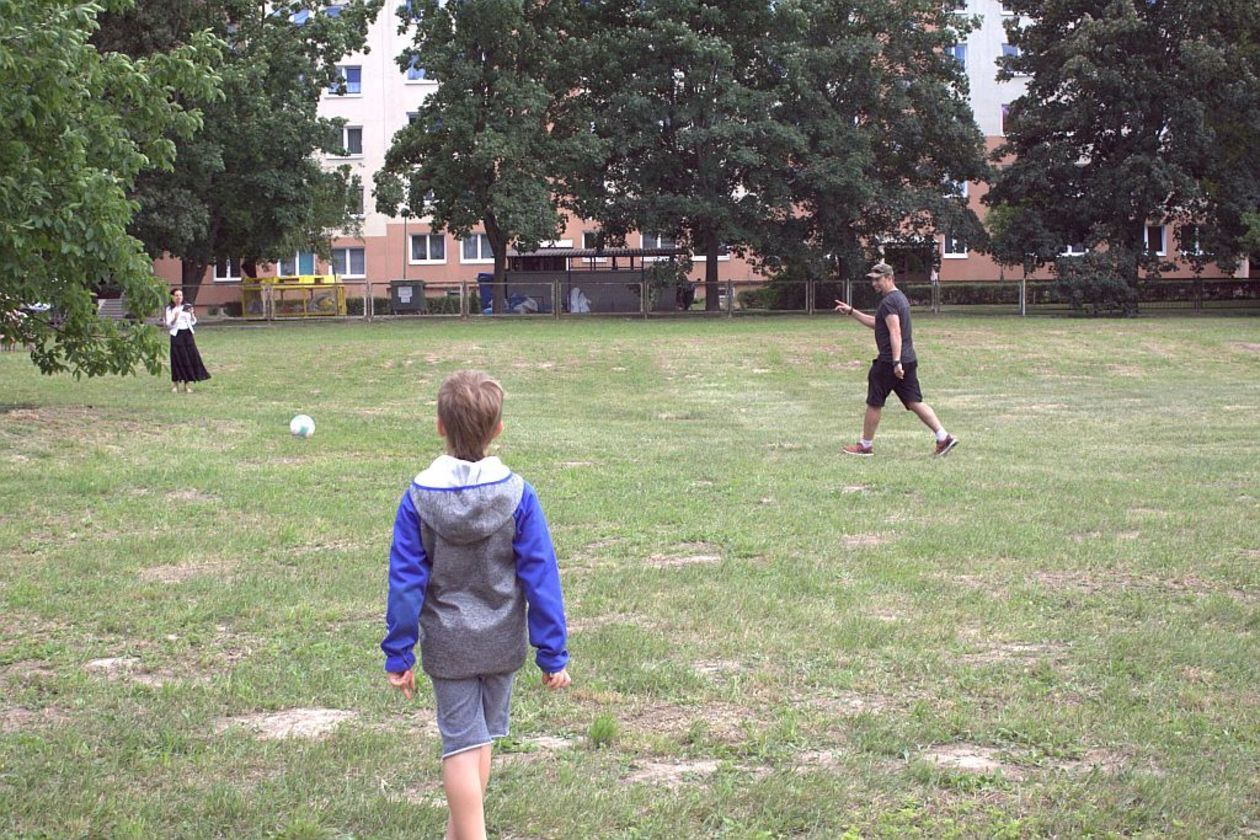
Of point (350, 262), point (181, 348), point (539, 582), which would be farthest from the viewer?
point (350, 262)

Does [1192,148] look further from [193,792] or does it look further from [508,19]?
[193,792]

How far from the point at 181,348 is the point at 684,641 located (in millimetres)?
16738

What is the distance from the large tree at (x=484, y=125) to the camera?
3878 cm

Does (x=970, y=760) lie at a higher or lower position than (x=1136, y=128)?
lower

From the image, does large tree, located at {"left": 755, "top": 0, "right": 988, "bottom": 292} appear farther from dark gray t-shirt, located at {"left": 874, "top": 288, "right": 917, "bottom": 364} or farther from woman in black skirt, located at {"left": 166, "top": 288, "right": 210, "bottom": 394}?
dark gray t-shirt, located at {"left": 874, "top": 288, "right": 917, "bottom": 364}

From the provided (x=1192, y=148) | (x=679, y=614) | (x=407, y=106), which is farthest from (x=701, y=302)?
(x=679, y=614)

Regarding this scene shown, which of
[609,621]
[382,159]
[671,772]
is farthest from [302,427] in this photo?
[382,159]

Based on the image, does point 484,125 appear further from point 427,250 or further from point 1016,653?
point 1016,653

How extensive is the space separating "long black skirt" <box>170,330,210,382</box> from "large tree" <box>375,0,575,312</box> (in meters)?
17.8

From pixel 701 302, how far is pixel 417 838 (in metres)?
39.8

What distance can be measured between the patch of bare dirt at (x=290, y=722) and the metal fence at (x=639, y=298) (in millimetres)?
35656

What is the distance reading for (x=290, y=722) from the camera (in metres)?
4.89

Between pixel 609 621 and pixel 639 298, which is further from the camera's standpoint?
pixel 639 298

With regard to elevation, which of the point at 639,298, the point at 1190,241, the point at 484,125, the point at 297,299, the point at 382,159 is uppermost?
the point at 382,159
